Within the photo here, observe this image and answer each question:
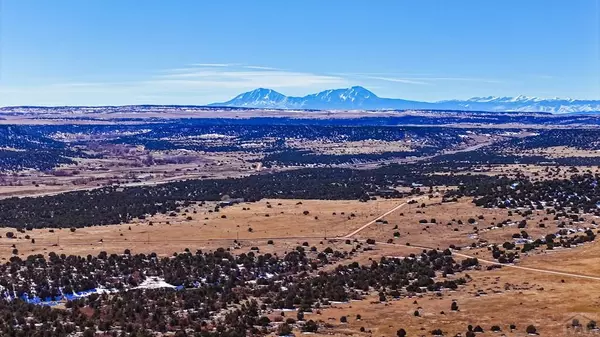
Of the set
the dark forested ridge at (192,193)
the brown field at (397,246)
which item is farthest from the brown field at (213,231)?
the dark forested ridge at (192,193)

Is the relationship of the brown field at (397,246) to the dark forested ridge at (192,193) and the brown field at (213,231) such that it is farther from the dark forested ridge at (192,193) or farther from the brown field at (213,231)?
the dark forested ridge at (192,193)

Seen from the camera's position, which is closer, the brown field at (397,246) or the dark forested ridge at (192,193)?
the brown field at (397,246)

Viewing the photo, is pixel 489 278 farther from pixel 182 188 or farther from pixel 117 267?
pixel 182 188

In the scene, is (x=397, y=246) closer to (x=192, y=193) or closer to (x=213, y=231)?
(x=213, y=231)

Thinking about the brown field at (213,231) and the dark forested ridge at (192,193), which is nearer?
the brown field at (213,231)

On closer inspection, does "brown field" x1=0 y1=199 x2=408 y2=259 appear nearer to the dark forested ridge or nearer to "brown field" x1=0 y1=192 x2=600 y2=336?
"brown field" x1=0 y1=192 x2=600 y2=336

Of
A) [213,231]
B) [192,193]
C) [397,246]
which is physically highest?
[397,246]

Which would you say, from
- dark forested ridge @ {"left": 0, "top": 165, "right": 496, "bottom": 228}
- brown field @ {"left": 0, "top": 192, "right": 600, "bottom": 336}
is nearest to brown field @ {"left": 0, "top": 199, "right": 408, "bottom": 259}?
brown field @ {"left": 0, "top": 192, "right": 600, "bottom": 336}

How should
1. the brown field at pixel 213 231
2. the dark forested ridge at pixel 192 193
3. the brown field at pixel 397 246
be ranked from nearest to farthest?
the brown field at pixel 397 246
the brown field at pixel 213 231
the dark forested ridge at pixel 192 193

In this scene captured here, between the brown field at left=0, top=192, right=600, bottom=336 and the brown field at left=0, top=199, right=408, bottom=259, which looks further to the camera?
the brown field at left=0, top=199, right=408, bottom=259

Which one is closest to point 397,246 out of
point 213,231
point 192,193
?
point 213,231

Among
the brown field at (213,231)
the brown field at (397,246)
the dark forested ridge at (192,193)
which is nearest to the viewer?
the brown field at (397,246)
